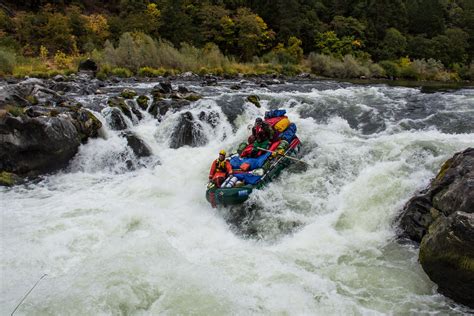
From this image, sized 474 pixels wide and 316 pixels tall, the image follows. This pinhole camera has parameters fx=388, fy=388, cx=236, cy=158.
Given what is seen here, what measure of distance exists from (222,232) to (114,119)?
596 cm

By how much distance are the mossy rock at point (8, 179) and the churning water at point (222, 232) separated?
22 centimetres

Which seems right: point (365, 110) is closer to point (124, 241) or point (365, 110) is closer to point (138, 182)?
point (138, 182)

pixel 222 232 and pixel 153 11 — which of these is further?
pixel 153 11

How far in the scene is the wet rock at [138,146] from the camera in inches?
406

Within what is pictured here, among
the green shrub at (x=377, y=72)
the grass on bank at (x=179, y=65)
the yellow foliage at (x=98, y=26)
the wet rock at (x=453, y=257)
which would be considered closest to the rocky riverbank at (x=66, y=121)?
the grass on bank at (x=179, y=65)

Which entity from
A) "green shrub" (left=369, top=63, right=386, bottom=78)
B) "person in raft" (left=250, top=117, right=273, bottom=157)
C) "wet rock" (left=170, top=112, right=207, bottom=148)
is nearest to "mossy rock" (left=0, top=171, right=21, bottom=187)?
"wet rock" (left=170, top=112, right=207, bottom=148)

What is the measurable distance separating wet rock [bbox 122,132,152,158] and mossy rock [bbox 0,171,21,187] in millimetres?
2802

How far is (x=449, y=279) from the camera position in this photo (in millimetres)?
4668

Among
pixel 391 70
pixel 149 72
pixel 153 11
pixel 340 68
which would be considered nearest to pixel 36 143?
pixel 149 72

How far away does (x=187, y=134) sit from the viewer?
11.2 meters

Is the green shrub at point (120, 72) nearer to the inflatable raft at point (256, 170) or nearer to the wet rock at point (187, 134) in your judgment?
the wet rock at point (187, 134)

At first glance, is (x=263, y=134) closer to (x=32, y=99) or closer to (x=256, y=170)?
(x=256, y=170)

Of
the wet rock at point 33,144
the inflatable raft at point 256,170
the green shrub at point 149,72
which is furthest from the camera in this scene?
the green shrub at point 149,72

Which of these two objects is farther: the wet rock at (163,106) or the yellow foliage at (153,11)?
the yellow foliage at (153,11)
